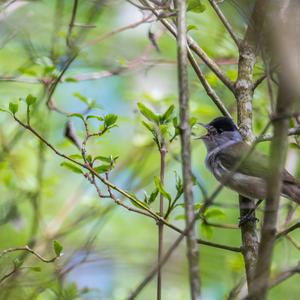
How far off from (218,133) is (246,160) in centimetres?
84

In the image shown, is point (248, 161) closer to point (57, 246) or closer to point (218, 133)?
point (218, 133)

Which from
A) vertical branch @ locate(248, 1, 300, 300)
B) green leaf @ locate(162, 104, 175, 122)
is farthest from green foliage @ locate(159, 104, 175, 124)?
vertical branch @ locate(248, 1, 300, 300)

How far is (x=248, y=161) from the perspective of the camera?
13.7ft

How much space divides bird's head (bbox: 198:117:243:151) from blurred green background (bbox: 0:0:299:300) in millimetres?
136

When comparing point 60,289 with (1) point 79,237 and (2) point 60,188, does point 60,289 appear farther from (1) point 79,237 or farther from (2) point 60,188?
(2) point 60,188

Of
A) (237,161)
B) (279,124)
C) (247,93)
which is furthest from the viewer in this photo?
(237,161)

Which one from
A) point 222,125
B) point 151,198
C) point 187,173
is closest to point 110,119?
point 151,198

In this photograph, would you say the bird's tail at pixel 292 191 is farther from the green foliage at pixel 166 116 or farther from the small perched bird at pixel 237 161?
the green foliage at pixel 166 116

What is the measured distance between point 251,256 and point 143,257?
849 millimetres

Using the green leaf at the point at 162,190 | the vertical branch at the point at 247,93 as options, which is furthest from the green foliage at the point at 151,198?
the vertical branch at the point at 247,93

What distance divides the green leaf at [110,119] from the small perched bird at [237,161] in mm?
627

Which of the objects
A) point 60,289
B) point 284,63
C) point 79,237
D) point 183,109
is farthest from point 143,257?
point 79,237

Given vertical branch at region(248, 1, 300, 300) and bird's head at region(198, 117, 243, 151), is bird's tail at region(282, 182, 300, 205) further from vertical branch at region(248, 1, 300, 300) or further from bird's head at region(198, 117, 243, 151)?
vertical branch at region(248, 1, 300, 300)

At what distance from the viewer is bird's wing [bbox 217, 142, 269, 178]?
12.7ft
